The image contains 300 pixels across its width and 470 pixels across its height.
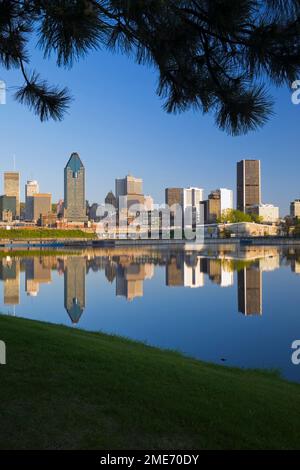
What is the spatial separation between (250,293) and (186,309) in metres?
4.25

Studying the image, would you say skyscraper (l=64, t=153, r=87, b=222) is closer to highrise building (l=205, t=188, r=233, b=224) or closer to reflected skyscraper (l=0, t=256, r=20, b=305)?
highrise building (l=205, t=188, r=233, b=224)

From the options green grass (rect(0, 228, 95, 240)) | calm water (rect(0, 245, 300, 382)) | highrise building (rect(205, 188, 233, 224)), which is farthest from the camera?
highrise building (rect(205, 188, 233, 224))

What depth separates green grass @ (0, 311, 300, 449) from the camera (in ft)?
10.3

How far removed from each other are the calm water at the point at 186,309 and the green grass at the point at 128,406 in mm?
3373

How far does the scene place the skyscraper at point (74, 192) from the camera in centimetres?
18388

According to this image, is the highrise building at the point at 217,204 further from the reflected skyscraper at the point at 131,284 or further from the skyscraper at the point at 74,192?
the reflected skyscraper at the point at 131,284

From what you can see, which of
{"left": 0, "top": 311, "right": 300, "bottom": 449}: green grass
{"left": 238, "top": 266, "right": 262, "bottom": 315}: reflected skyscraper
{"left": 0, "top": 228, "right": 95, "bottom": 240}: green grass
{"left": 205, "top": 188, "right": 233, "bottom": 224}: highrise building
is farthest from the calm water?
{"left": 205, "top": 188, "right": 233, "bottom": 224}: highrise building

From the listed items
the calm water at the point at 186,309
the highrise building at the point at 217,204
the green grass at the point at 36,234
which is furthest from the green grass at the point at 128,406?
the highrise building at the point at 217,204

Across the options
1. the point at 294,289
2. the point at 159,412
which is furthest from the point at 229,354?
the point at 294,289

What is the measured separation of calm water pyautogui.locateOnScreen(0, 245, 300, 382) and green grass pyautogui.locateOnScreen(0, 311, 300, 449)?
3.37 metres

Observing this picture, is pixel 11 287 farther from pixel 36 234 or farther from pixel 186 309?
pixel 36 234

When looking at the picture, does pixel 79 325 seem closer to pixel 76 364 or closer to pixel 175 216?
pixel 76 364

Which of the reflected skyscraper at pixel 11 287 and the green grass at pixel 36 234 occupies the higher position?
the green grass at pixel 36 234

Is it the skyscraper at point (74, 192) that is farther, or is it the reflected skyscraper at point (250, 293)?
the skyscraper at point (74, 192)
